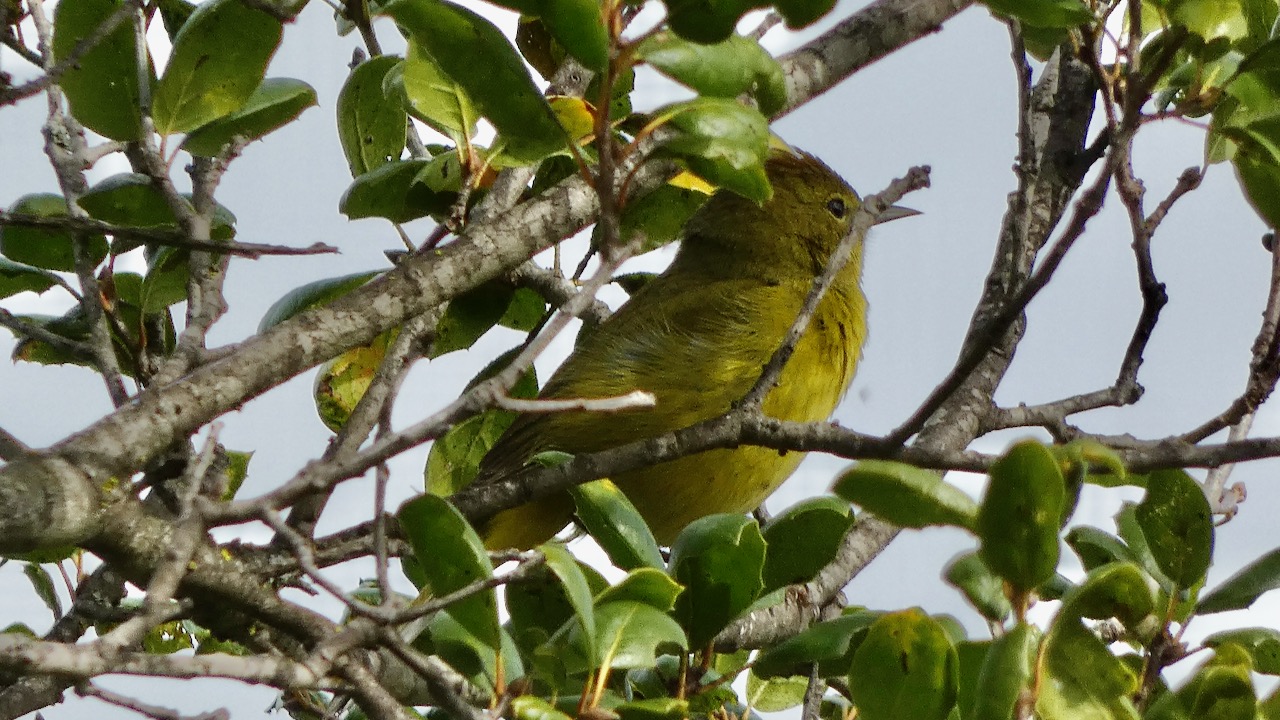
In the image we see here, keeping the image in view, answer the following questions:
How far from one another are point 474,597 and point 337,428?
6.59 feet

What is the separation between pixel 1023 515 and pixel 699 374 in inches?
110

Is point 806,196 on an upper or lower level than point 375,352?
upper

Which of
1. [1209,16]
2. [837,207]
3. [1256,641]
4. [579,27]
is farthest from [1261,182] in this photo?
[837,207]

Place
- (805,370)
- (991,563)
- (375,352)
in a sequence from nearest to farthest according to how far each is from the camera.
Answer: (991,563)
(375,352)
(805,370)

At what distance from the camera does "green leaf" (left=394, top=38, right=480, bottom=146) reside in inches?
113

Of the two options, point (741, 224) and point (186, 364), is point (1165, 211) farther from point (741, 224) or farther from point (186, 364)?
point (741, 224)

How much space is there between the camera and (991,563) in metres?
1.66

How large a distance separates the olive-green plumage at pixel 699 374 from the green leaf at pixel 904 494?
227 centimetres

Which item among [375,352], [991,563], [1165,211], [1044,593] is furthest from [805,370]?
[991,563]

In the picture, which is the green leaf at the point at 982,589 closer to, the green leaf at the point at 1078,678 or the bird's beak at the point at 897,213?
the green leaf at the point at 1078,678

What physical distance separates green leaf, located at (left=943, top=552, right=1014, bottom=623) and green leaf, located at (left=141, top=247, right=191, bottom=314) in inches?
84.9

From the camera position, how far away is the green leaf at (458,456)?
3967 mm

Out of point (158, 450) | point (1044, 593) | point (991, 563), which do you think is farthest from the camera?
point (1044, 593)

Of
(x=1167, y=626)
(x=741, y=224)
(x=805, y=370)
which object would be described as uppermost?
(x=741, y=224)
